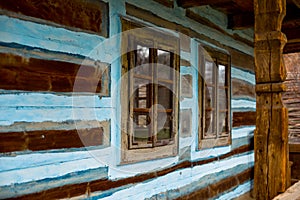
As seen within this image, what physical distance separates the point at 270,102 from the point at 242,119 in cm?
327

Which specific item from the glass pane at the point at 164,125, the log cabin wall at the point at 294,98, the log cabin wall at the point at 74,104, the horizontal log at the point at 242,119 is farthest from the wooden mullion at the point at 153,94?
the log cabin wall at the point at 294,98

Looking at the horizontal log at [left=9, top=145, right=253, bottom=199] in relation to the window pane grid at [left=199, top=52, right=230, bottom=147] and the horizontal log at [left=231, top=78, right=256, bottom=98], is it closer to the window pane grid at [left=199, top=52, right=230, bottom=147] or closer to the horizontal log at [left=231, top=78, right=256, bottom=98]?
the window pane grid at [left=199, top=52, right=230, bottom=147]

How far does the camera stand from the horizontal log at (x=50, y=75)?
2246 mm

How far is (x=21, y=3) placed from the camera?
2.32m

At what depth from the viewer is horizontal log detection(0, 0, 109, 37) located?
2.32m

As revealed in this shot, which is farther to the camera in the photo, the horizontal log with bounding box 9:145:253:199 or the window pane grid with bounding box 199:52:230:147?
the window pane grid with bounding box 199:52:230:147

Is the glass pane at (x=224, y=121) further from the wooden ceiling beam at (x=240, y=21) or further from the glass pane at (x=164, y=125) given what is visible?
the wooden ceiling beam at (x=240, y=21)

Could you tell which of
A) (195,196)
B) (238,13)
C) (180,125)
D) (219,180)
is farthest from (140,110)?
(238,13)

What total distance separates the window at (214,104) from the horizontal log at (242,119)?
21cm

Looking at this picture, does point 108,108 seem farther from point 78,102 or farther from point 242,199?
point 242,199

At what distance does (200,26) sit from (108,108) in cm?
196

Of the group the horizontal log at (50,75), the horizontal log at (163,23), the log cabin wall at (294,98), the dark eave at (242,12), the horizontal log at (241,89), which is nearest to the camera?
the horizontal log at (50,75)

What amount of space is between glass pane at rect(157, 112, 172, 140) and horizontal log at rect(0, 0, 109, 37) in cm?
132

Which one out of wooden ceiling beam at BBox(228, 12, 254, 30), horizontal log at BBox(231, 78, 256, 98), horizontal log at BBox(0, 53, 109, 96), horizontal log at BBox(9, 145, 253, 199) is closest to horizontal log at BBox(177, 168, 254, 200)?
horizontal log at BBox(9, 145, 253, 199)
